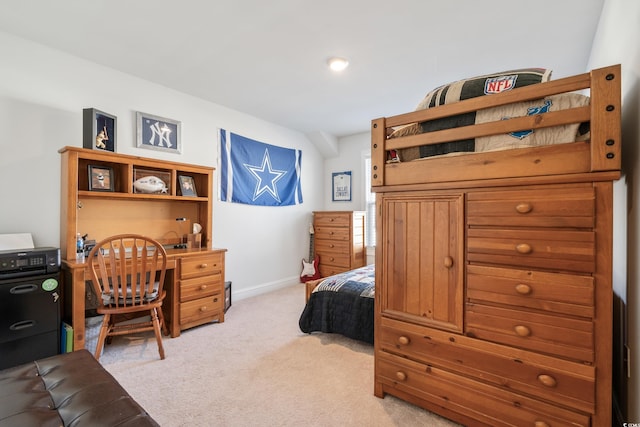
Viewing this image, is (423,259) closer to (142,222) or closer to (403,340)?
(403,340)

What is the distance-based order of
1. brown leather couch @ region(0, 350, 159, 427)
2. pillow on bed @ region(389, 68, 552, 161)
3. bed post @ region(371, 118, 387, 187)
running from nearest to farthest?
brown leather couch @ region(0, 350, 159, 427) < pillow on bed @ region(389, 68, 552, 161) < bed post @ region(371, 118, 387, 187)

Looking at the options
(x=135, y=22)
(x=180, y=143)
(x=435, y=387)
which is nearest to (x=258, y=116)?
(x=180, y=143)

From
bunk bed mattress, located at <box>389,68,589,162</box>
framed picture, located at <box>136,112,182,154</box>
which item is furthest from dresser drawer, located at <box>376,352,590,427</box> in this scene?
framed picture, located at <box>136,112,182,154</box>

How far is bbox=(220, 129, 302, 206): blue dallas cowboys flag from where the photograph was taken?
12.0 feet

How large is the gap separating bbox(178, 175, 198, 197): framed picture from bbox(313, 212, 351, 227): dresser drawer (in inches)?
82.6

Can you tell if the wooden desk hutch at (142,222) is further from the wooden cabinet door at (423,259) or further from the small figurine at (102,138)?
the wooden cabinet door at (423,259)

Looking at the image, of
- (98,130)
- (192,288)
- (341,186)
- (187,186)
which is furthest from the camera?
(341,186)

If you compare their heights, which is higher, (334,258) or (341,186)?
(341,186)

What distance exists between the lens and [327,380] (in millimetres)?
1929

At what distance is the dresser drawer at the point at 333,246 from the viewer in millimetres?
4391

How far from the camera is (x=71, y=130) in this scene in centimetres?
250

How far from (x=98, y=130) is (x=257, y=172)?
186 centimetres

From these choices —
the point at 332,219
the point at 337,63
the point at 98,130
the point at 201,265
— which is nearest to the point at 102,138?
the point at 98,130

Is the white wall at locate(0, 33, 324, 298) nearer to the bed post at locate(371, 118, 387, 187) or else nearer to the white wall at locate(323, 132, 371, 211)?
the white wall at locate(323, 132, 371, 211)
